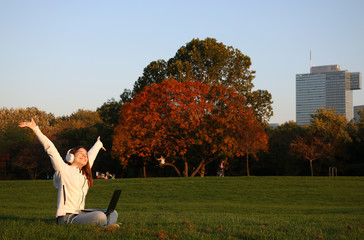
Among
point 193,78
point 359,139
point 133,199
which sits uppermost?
point 193,78

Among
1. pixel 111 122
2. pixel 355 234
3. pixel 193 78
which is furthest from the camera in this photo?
pixel 111 122

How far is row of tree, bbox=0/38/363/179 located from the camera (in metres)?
39.7

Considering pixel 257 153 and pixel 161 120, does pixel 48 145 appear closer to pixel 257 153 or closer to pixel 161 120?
pixel 161 120

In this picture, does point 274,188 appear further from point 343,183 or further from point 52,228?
point 52,228

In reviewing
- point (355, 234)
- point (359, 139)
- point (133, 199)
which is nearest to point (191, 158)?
point (133, 199)

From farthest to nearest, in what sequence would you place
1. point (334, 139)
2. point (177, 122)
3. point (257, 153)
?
point (257, 153) < point (334, 139) < point (177, 122)

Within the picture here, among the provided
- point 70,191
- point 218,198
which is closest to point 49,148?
point 70,191

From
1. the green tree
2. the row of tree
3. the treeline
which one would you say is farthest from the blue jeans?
the green tree

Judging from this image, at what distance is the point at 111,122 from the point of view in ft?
174

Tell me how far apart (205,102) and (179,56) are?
8384mm

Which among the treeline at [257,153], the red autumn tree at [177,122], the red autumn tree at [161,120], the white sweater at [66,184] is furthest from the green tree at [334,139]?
the white sweater at [66,184]

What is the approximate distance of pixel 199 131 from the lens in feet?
131

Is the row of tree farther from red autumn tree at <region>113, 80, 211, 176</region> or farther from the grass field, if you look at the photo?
the grass field

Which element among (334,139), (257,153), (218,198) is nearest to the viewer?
(218,198)
